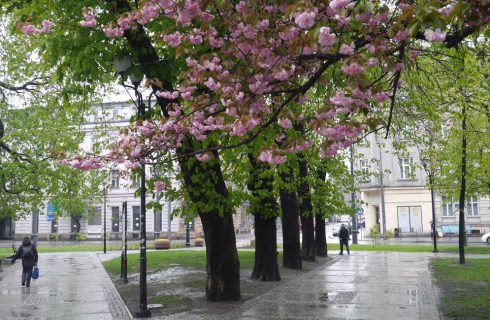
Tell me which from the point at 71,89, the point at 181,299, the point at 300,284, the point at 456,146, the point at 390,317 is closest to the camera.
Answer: the point at 390,317

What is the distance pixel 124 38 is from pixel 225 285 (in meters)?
6.44

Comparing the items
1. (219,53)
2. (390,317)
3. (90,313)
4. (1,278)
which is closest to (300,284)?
(390,317)

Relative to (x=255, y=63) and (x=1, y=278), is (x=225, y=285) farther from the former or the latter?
(x=1, y=278)

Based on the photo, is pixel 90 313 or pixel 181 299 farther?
pixel 181 299

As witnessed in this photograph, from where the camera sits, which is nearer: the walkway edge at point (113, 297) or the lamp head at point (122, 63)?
the lamp head at point (122, 63)

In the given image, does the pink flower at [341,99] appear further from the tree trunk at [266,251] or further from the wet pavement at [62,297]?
the tree trunk at [266,251]

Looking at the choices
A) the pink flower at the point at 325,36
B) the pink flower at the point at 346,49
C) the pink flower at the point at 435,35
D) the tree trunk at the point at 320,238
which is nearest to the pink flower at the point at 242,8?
the pink flower at the point at 346,49

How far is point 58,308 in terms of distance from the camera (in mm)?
12461

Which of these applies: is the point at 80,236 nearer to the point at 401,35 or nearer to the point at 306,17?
the point at 401,35

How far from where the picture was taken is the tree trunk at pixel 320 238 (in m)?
26.2

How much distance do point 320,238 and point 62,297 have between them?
1544cm

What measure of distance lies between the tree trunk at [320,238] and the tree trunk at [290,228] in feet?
21.0

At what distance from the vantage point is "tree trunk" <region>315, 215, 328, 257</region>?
26188 millimetres

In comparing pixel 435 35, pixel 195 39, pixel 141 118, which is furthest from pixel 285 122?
pixel 141 118
